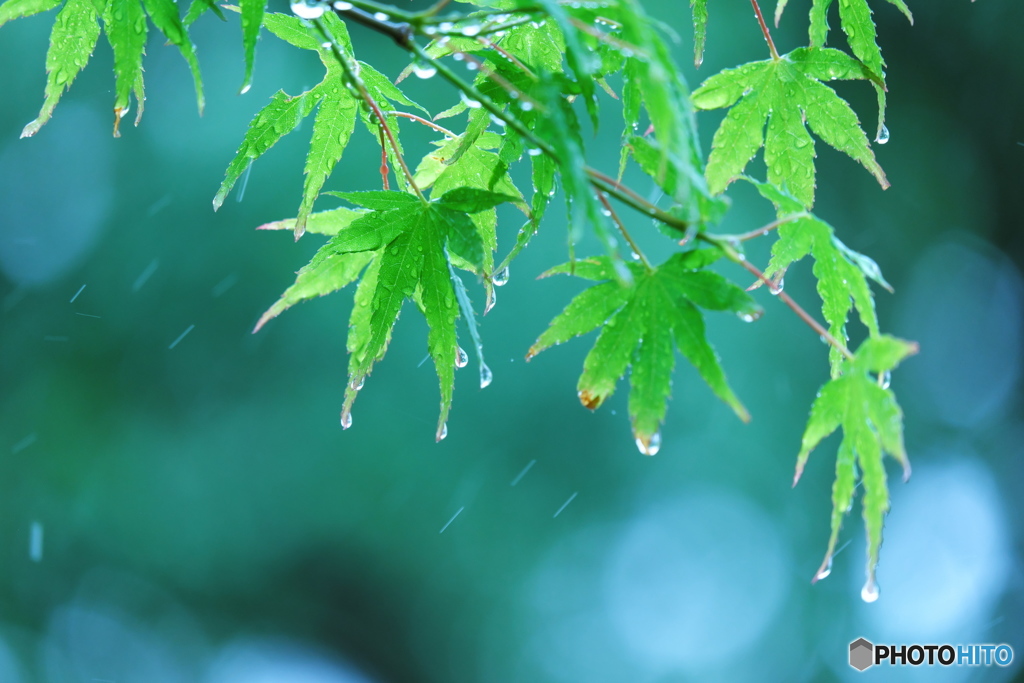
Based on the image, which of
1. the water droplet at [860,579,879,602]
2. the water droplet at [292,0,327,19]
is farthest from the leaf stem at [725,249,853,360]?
the water droplet at [292,0,327,19]

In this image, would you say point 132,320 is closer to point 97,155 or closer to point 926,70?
point 97,155

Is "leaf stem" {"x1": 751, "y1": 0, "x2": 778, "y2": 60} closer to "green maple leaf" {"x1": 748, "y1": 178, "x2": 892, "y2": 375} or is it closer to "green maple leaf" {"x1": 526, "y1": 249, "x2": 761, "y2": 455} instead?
"green maple leaf" {"x1": 748, "y1": 178, "x2": 892, "y2": 375}

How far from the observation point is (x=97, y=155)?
4.57 metres

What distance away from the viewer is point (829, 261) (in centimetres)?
78

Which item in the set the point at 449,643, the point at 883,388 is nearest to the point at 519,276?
the point at 449,643

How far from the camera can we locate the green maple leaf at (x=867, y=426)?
64cm

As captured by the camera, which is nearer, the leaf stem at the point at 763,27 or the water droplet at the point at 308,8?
the water droplet at the point at 308,8

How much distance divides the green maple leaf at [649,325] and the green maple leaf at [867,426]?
0.38 ft

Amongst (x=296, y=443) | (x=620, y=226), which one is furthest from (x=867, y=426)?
(x=296, y=443)

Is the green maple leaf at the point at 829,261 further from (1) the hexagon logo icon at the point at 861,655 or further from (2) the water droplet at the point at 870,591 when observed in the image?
(1) the hexagon logo icon at the point at 861,655

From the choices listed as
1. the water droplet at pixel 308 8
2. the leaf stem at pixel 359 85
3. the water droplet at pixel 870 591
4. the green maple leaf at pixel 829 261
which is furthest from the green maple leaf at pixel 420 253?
the water droplet at pixel 870 591

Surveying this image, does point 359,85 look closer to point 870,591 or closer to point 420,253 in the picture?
point 420,253

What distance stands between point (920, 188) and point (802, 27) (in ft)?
4.65

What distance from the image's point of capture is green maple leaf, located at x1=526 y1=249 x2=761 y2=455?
679mm
